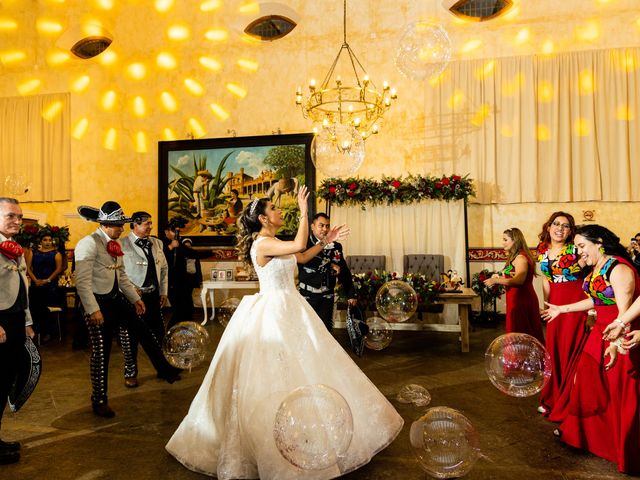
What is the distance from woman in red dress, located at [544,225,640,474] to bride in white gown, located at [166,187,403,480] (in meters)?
1.17

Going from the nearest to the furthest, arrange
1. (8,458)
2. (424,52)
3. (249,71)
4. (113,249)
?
(8,458), (113,249), (424,52), (249,71)

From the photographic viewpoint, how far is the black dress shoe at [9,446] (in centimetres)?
330

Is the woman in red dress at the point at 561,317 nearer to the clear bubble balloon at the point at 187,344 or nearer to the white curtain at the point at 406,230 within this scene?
the clear bubble balloon at the point at 187,344

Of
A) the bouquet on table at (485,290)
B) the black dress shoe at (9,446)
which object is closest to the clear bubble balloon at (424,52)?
the bouquet on table at (485,290)

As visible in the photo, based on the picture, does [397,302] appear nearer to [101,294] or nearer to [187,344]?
[187,344]

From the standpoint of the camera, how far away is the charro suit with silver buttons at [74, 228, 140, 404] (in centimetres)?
409

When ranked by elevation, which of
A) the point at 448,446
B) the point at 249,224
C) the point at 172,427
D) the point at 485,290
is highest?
the point at 249,224

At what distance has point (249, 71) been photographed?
10430mm

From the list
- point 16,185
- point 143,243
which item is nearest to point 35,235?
point 16,185

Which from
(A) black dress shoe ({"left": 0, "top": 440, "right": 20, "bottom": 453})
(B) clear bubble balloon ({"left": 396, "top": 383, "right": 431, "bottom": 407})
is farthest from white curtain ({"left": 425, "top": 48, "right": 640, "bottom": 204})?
(A) black dress shoe ({"left": 0, "top": 440, "right": 20, "bottom": 453})

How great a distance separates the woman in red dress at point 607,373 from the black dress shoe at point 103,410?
11.0 ft

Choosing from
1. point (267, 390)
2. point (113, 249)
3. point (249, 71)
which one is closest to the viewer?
point (267, 390)

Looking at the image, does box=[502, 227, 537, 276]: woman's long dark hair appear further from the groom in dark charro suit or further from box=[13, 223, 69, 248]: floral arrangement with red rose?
box=[13, 223, 69, 248]: floral arrangement with red rose

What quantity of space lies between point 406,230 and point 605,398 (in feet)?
20.4
